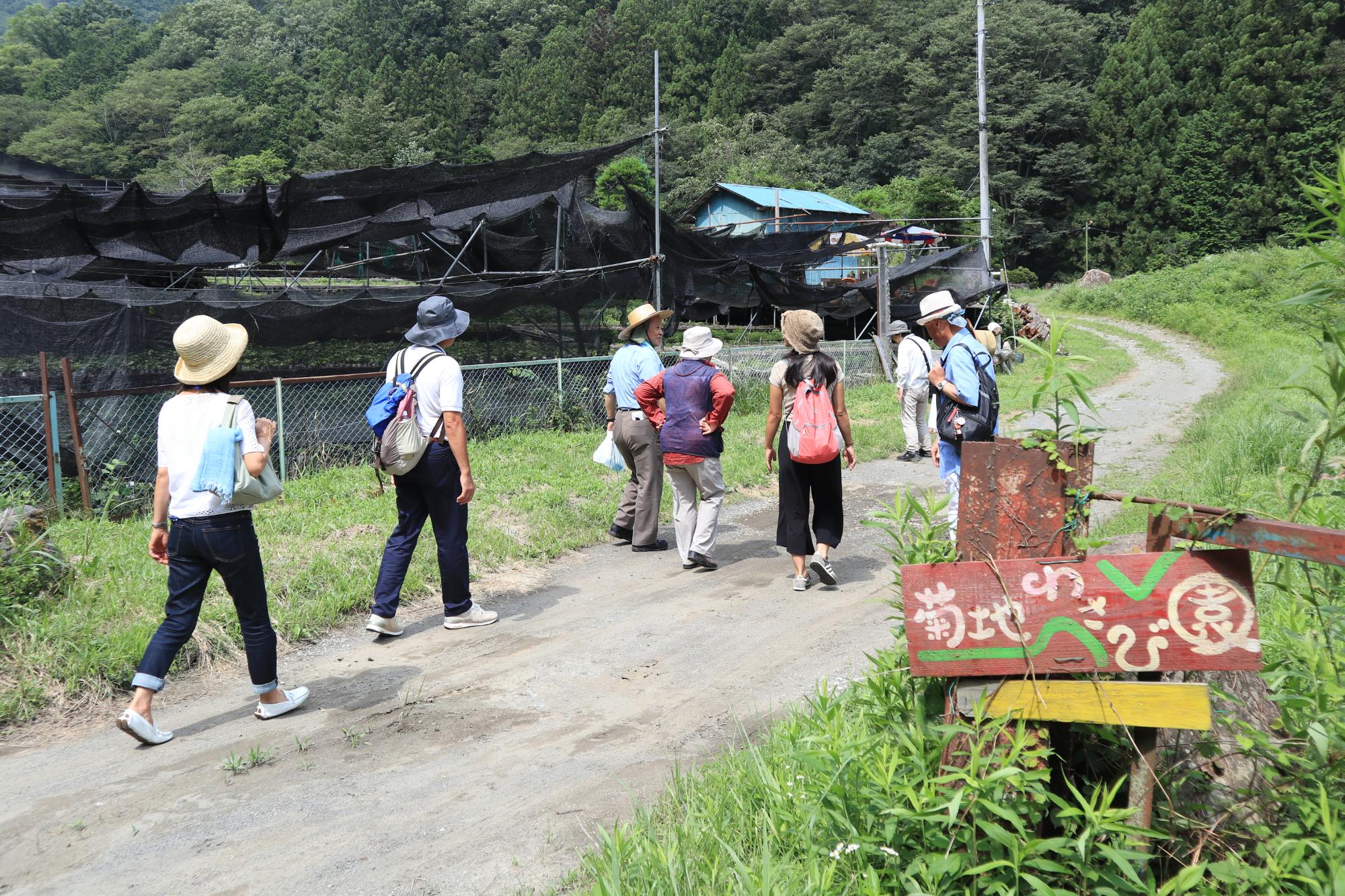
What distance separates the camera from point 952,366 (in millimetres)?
5660

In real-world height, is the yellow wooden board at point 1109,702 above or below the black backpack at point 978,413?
below

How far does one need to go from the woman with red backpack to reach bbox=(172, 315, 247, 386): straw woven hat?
129 inches

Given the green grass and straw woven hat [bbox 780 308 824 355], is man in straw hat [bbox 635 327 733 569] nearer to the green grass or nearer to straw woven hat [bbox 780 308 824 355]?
straw woven hat [bbox 780 308 824 355]

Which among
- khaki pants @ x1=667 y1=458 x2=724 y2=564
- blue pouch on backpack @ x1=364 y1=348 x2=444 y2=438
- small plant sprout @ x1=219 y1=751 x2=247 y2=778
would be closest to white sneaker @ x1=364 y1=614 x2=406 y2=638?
blue pouch on backpack @ x1=364 y1=348 x2=444 y2=438

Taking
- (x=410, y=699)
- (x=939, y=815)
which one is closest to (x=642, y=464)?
(x=410, y=699)

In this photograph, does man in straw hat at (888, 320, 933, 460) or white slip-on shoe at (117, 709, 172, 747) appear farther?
man in straw hat at (888, 320, 933, 460)

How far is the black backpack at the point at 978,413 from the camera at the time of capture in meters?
5.57

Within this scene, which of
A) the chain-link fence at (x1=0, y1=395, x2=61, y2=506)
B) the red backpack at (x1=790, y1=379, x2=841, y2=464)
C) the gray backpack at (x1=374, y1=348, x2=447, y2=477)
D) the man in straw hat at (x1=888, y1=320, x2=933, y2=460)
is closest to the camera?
the gray backpack at (x1=374, y1=348, x2=447, y2=477)

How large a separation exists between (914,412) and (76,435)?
8.49m

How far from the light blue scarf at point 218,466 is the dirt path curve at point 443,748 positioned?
1.13 metres

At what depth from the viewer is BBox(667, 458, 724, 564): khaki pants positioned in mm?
6672

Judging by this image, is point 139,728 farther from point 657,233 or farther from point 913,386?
point 657,233

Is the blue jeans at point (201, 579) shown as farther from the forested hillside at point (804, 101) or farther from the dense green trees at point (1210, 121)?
the dense green trees at point (1210, 121)

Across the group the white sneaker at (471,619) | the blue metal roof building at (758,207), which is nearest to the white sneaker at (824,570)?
the white sneaker at (471,619)
